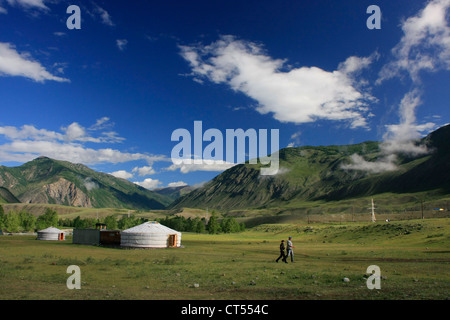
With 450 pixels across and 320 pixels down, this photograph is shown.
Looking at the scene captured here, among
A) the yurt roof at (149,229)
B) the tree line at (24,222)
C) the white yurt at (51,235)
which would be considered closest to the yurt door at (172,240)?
the yurt roof at (149,229)

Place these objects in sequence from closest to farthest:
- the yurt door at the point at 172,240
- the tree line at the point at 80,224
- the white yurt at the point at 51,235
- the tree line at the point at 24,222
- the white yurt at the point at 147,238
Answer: the white yurt at the point at 147,238
the yurt door at the point at 172,240
the white yurt at the point at 51,235
the tree line at the point at 24,222
the tree line at the point at 80,224

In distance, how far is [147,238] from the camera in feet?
180

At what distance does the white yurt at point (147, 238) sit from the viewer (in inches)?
2152

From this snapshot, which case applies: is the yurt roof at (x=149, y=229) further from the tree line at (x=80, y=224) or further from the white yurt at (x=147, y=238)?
the tree line at (x=80, y=224)

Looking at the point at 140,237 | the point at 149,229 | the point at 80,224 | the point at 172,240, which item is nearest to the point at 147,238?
the point at 140,237

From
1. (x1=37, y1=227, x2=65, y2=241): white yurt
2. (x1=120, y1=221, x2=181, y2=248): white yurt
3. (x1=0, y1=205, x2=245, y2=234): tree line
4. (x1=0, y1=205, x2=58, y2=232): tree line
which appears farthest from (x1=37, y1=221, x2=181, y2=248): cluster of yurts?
(x1=0, y1=205, x2=58, y2=232): tree line

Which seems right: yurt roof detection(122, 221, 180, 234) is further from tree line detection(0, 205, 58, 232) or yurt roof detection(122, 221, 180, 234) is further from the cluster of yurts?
tree line detection(0, 205, 58, 232)

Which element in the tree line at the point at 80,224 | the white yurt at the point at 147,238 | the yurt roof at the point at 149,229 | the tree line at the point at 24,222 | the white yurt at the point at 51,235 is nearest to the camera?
the white yurt at the point at 147,238

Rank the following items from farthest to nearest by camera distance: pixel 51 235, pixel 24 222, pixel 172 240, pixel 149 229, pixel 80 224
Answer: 1. pixel 80 224
2. pixel 24 222
3. pixel 51 235
4. pixel 172 240
5. pixel 149 229

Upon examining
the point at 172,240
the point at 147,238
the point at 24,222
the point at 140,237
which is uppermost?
the point at 140,237

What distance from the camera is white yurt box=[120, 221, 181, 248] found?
54656 mm

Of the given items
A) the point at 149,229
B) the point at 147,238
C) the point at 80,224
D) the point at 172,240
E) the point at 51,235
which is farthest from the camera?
the point at 80,224

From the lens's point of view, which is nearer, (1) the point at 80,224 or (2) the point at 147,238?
(2) the point at 147,238

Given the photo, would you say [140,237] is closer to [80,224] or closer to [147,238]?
[147,238]
